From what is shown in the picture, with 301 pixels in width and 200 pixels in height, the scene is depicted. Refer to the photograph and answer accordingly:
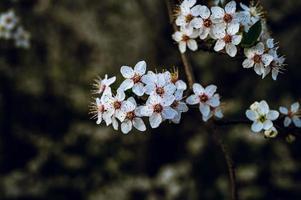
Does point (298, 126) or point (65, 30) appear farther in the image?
point (65, 30)

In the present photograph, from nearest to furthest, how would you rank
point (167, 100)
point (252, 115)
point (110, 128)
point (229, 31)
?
1. point (167, 100)
2. point (229, 31)
3. point (252, 115)
4. point (110, 128)

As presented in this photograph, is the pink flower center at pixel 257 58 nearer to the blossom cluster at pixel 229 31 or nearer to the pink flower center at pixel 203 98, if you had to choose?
the blossom cluster at pixel 229 31

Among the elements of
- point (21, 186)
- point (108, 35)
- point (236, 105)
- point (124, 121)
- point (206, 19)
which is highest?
point (108, 35)

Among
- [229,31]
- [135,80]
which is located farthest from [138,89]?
[229,31]

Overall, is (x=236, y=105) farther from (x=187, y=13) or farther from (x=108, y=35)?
(x=187, y=13)

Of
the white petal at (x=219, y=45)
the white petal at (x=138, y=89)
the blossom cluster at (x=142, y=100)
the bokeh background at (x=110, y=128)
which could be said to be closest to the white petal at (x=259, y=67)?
the white petal at (x=219, y=45)

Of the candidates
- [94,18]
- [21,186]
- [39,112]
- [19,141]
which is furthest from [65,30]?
[21,186]

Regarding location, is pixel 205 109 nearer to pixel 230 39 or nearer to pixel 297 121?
pixel 230 39

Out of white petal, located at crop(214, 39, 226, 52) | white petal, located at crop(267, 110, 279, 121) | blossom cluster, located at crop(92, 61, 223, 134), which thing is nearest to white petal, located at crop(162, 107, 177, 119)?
blossom cluster, located at crop(92, 61, 223, 134)
